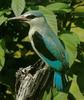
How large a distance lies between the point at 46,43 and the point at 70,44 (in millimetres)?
308

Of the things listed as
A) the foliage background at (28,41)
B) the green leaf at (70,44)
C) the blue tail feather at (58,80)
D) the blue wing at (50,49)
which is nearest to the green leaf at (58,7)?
the foliage background at (28,41)

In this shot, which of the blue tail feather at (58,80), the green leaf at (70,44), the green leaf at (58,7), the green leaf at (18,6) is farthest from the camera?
the green leaf at (58,7)

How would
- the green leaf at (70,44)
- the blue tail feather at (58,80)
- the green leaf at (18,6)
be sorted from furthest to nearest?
the green leaf at (70,44)
the blue tail feather at (58,80)
the green leaf at (18,6)

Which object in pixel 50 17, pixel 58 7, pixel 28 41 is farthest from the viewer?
pixel 28 41

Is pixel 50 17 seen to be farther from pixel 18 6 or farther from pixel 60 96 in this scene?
pixel 60 96

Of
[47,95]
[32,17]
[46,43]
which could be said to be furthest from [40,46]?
[47,95]

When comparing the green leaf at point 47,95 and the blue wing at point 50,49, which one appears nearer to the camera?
the blue wing at point 50,49

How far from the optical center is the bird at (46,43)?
3.36m

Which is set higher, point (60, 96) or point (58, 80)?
point (58, 80)

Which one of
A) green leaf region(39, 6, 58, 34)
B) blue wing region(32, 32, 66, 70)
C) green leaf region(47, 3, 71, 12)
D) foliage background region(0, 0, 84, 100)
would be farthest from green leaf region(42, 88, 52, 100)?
green leaf region(47, 3, 71, 12)

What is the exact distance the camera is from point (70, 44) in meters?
3.63

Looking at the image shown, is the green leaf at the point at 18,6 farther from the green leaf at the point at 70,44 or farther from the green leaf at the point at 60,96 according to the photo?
the green leaf at the point at 60,96

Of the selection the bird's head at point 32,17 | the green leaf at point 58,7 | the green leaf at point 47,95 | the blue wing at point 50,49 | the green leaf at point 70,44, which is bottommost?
the green leaf at point 47,95

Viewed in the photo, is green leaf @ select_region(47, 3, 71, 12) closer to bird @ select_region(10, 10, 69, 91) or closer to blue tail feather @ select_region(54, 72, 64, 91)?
bird @ select_region(10, 10, 69, 91)
